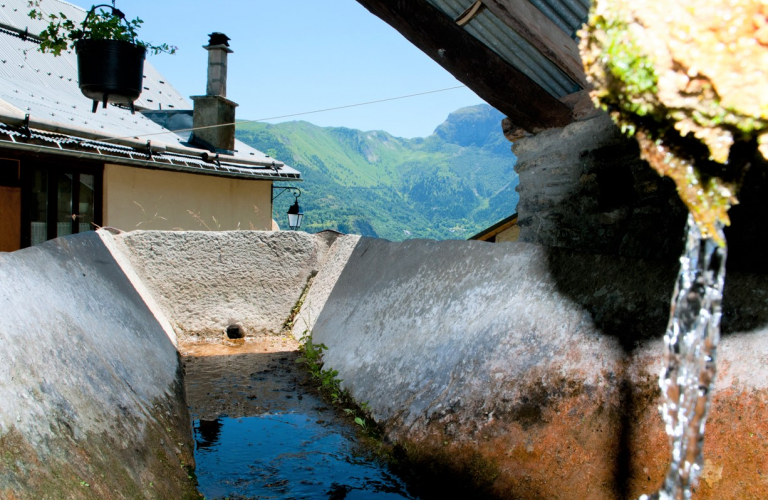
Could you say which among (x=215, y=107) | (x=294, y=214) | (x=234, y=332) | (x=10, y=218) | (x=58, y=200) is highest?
(x=215, y=107)

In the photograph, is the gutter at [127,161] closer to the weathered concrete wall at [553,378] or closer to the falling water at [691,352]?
the weathered concrete wall at [553,378]

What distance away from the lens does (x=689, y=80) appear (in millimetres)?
1269

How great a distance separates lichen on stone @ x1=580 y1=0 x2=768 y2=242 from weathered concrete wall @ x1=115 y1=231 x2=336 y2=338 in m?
5.87

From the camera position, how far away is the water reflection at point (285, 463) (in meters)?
2.99

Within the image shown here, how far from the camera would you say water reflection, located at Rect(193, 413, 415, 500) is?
2986 millimetres

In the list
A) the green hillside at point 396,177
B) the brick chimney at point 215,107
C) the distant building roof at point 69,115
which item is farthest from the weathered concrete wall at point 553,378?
the green hillside at point 396,177

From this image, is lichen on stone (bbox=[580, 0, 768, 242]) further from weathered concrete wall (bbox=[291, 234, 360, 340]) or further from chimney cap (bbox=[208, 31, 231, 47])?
chimney cap (bbox=[208, 31, 231, 47])

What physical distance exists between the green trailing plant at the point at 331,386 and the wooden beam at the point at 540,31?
2.60 meters

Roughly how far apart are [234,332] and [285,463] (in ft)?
12.0

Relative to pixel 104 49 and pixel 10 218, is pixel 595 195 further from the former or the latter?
pixel 10 218

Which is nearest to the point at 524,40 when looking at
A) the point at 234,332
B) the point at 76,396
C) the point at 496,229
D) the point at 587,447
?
the point at 587,447

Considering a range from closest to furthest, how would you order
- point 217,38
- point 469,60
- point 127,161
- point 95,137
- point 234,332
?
point 469,60 → point 234,332 → point 95,137 → point 127,161 → point 217,38

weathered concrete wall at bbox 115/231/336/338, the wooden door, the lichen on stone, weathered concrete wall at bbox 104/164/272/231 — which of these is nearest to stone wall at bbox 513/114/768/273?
the lichen on stone

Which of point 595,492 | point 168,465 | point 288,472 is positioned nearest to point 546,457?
point 595,492
